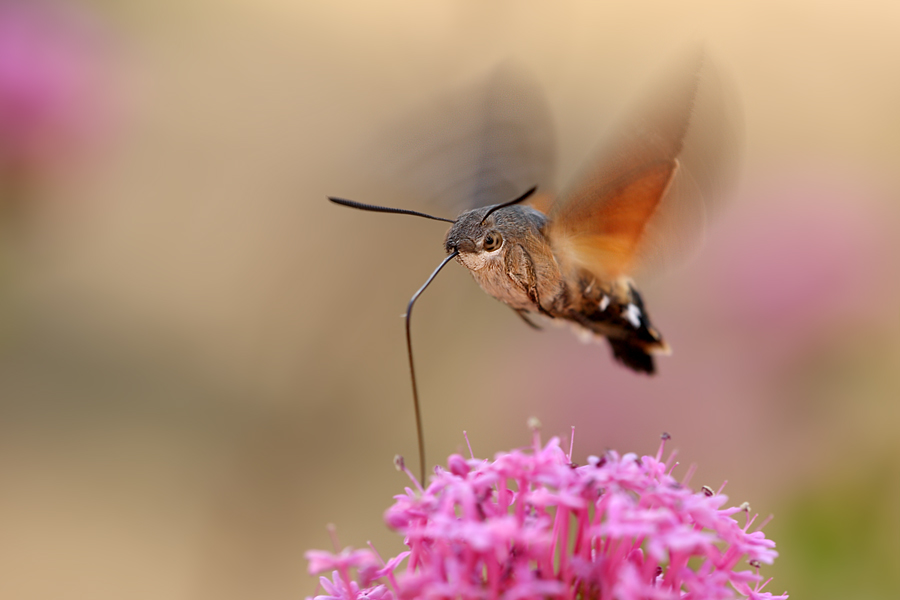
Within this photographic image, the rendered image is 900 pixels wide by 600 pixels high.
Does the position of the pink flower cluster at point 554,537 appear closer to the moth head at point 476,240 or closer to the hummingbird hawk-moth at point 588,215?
the hummingbird hawk-moth at point 588,215

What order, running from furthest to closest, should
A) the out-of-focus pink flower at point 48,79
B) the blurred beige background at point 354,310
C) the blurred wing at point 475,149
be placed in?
1. the out-of-focus pink flower at point 48,79
2. the blurred beige background at point 354,310
3. the blurred wing at point 475,149

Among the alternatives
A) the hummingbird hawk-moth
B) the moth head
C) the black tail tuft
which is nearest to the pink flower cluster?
the hummingbird hawk-moth

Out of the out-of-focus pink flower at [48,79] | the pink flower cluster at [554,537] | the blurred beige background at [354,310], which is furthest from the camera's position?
the out-of-focus pink flower at [48,79]

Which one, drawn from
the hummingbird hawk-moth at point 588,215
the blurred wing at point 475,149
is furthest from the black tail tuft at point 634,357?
the blurred wing at point 475,149

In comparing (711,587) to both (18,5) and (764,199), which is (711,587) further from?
(18,5)

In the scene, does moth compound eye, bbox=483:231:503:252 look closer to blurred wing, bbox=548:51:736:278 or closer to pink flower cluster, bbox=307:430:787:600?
blurred wing, bbox=548:51:736:278

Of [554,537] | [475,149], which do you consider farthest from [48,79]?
[554,537]

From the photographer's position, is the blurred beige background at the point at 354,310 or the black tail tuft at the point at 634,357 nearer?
the black tail tuft at the point at 634,357
